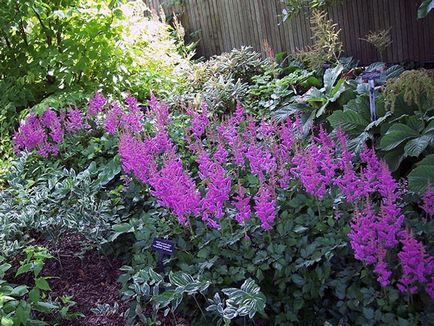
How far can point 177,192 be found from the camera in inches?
112

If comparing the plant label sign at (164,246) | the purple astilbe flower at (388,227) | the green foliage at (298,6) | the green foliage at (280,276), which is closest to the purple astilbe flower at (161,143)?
the green foliage at (280,276)

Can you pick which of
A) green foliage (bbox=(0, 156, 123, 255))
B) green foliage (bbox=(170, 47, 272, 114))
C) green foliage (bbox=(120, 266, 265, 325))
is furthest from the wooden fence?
green foliage (bbox=(120, 266, 265, 325))

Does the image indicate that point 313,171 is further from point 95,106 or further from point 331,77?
point 95,106

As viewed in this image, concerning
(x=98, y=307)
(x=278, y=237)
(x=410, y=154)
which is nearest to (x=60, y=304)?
(x=98, y=307)

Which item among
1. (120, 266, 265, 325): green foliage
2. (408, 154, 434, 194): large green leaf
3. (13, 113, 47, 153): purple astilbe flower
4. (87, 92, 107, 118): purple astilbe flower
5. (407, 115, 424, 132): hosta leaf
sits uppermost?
(87, 92, 107, 118): purple astilbe flower

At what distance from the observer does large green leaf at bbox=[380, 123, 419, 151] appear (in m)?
3.52

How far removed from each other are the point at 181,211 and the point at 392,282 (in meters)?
1.12

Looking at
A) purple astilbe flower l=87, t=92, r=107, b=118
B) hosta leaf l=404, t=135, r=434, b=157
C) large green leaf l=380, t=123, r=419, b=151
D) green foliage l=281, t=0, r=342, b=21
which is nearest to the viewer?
hosta leaf l=404, t=135, r=434, b=157

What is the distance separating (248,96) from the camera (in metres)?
5.54

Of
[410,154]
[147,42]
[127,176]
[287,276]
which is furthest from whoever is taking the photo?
[147,42]

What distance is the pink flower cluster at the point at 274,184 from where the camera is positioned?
2328 mm

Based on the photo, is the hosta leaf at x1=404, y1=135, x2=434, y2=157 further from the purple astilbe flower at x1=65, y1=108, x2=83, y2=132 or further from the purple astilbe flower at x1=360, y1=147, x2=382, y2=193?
the purple astilbe flower at x1=65, y1=108, x2=83, y2=132

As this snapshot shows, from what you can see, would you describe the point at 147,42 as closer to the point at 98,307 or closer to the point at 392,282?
the point at 98,307

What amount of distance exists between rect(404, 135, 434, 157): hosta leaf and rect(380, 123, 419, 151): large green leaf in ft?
0.30
